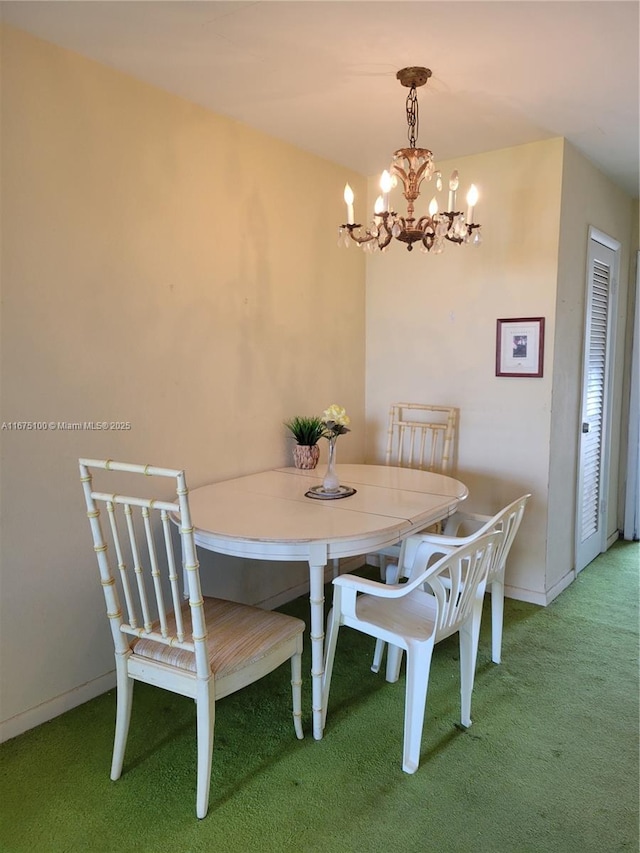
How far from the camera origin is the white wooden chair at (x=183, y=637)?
1649mm

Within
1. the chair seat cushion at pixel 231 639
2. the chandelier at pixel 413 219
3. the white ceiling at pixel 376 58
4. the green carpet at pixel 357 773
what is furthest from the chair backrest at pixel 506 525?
the white ceiling at pixel 376 58

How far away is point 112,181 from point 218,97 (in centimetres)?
62

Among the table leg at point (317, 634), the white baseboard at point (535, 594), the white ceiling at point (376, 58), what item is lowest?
the white baseboard at point (535, 594)

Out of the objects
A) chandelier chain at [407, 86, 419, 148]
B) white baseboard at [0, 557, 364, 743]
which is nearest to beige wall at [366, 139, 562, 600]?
chandelier chain at [407, 86, 419, 148]

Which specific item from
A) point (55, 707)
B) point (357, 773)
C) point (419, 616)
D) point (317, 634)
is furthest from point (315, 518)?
point (55, 707)

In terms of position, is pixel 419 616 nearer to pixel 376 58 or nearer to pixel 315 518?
pixel 315 518

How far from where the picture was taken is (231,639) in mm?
1887

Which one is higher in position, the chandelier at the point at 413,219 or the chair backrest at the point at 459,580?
the chandelier at the point at 413,219

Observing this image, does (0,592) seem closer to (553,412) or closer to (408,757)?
(408,757)

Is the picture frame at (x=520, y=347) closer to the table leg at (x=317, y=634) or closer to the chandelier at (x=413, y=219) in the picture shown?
the chandelier at (x=413, y=219)

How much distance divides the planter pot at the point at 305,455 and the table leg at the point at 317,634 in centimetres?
106

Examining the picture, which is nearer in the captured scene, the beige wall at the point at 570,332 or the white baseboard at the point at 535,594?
the beige wall at the point at 570,332

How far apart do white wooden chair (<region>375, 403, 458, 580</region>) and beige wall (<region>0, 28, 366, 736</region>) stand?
0.80 meters

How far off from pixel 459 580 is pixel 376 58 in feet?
6.02
